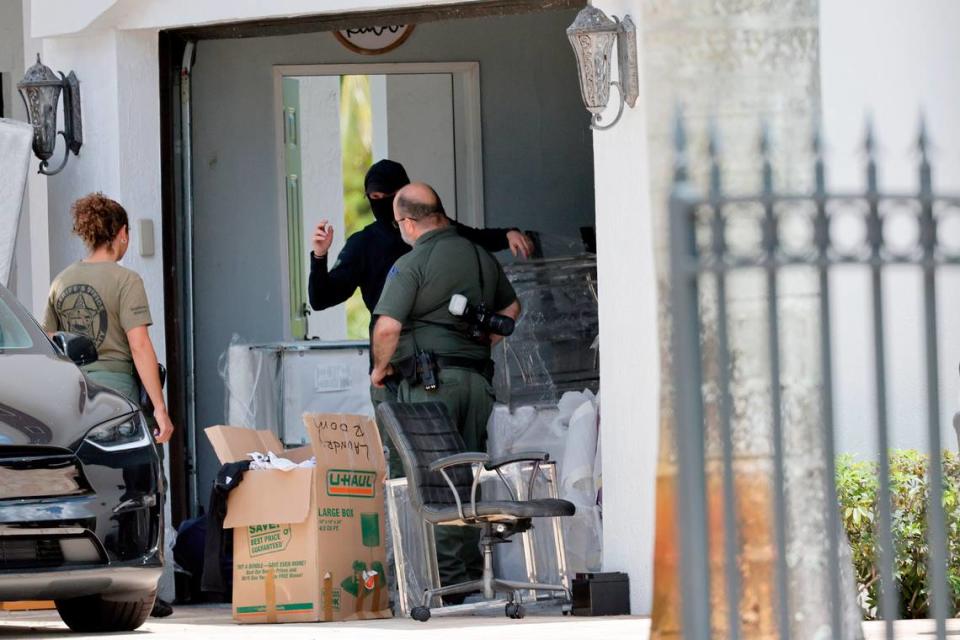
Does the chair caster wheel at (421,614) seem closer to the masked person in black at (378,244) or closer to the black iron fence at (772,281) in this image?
the masked person in black at (378,244)

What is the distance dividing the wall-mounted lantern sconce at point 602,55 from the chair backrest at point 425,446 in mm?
1585

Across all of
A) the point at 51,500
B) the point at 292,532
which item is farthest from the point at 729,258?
the point at 292,532

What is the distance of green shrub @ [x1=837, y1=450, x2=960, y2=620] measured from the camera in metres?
7.80

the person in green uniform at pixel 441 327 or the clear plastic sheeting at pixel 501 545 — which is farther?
the person in green uniform at pixel 441 327

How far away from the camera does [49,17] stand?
10.1 metres

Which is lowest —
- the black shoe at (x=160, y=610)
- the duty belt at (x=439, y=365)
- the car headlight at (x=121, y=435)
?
the black shoe at (x=160, y=610)

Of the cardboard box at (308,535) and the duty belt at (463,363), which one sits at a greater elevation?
the duty belt at (463,363)

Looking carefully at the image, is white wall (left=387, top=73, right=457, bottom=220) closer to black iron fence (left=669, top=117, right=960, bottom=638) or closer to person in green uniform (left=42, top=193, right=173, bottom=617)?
person in green uniform (left=42, top=193, right=173, bottom=617)

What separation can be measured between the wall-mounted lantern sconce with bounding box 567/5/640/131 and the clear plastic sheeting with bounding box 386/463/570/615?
1801 mm

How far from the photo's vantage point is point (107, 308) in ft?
28.4

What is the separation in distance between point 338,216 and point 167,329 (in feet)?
8.38

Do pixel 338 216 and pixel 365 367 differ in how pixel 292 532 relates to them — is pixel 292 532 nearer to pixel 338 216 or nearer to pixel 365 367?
pixel 365 367

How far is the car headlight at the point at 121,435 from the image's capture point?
23.2 ft

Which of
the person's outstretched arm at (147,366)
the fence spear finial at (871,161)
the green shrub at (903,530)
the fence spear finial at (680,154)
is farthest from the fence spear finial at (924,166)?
the person's outstretched arm at (147,366)
